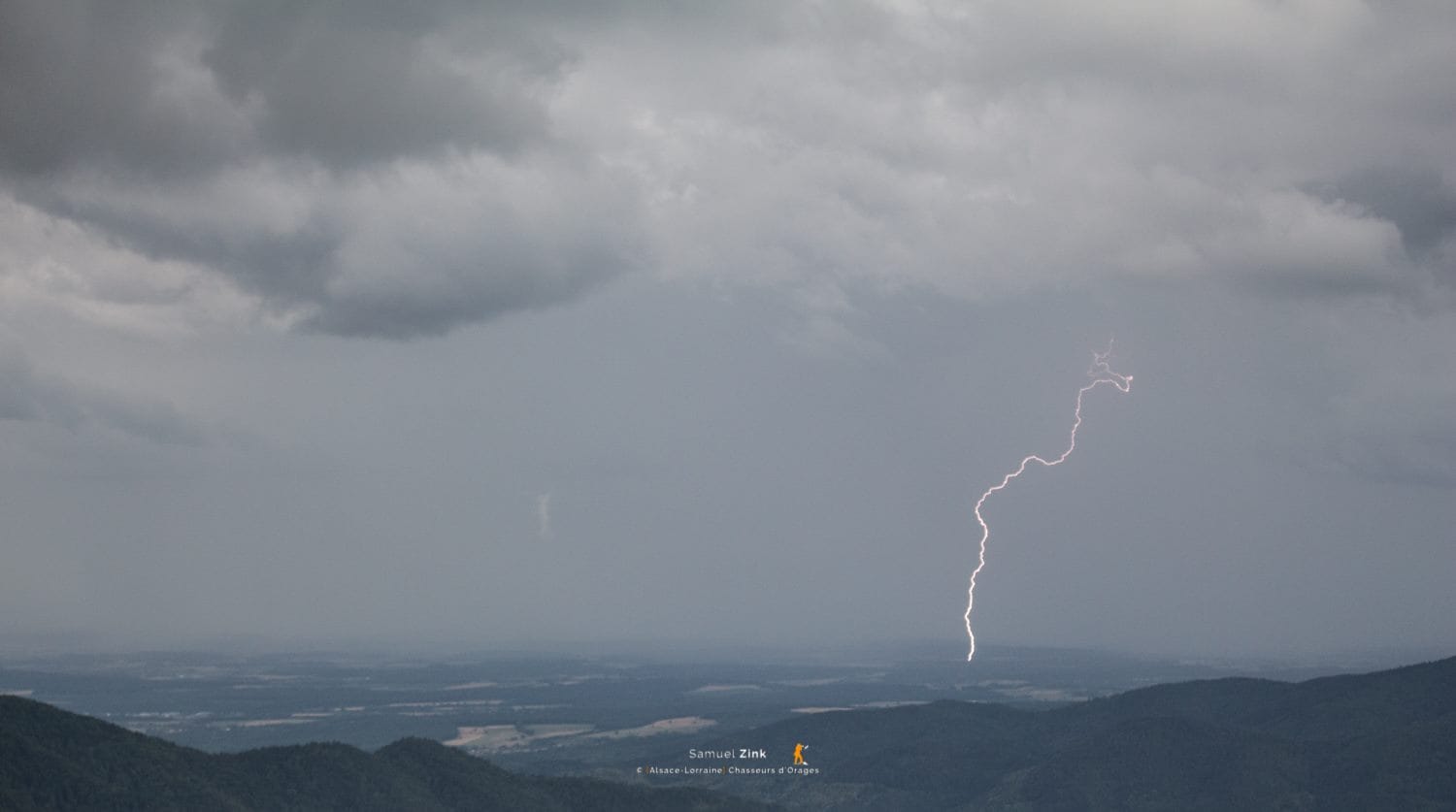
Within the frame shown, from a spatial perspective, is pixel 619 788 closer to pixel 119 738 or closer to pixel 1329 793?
pixel 119 738

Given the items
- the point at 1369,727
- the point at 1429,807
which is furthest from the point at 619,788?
the point at 1369,727

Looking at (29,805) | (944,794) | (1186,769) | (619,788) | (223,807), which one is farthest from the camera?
(944,794)

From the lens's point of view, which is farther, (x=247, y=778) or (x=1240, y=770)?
(x=1240, y=770)

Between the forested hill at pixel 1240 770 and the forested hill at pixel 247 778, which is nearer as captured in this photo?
the forested hill at pixel 247 778

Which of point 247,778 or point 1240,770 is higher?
point 247,778

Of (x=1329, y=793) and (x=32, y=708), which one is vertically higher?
(x=32, y=708)

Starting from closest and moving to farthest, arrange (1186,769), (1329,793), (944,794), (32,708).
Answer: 1. (32,708)
2. (1329,793)
3. (1186,769)
4. (944,794)

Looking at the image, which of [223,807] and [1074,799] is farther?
[1074,799]

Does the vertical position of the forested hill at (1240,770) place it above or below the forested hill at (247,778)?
below
